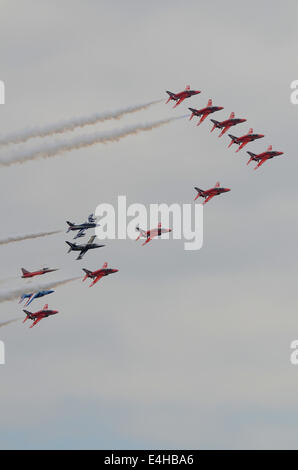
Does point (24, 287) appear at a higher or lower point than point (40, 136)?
lower

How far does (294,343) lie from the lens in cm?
19550

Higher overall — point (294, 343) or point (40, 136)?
point (40, 136)
